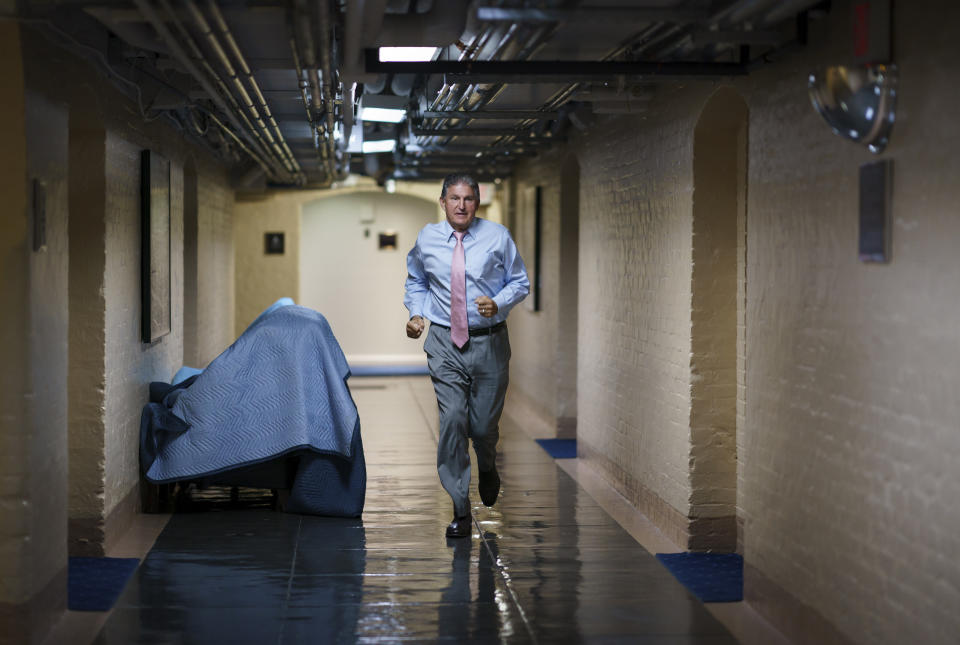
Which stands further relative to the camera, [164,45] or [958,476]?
[164,45]

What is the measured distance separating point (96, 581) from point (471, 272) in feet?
7.20

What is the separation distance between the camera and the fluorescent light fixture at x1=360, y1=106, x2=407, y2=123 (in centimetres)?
780

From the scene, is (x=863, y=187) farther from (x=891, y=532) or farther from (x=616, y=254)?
(x=616, y=254)

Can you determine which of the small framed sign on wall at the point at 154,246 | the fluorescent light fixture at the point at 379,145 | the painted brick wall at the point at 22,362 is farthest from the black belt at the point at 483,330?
the fluorescent light fixture at the point at 379,145

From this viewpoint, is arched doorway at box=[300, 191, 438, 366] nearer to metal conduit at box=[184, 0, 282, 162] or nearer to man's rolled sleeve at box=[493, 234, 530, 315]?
metal conduit at box=[184, 0, 282, 162]

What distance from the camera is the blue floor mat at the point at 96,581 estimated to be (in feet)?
15.4

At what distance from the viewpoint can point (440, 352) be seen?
569 cm

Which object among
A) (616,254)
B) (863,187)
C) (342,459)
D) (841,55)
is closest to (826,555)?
(863,187)

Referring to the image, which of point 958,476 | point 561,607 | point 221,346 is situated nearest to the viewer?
point 958,476

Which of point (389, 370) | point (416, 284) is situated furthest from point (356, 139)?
point (389, 370)

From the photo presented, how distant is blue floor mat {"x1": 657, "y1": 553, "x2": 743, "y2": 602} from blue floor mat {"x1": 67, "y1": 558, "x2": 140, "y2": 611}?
7.87ft

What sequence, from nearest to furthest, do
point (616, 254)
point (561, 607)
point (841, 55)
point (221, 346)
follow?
point (841, 55) < point (561, 607) < point (616, 254) < point (221, 346)

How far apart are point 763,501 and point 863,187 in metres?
1.52

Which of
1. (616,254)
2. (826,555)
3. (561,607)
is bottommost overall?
(561,607)
